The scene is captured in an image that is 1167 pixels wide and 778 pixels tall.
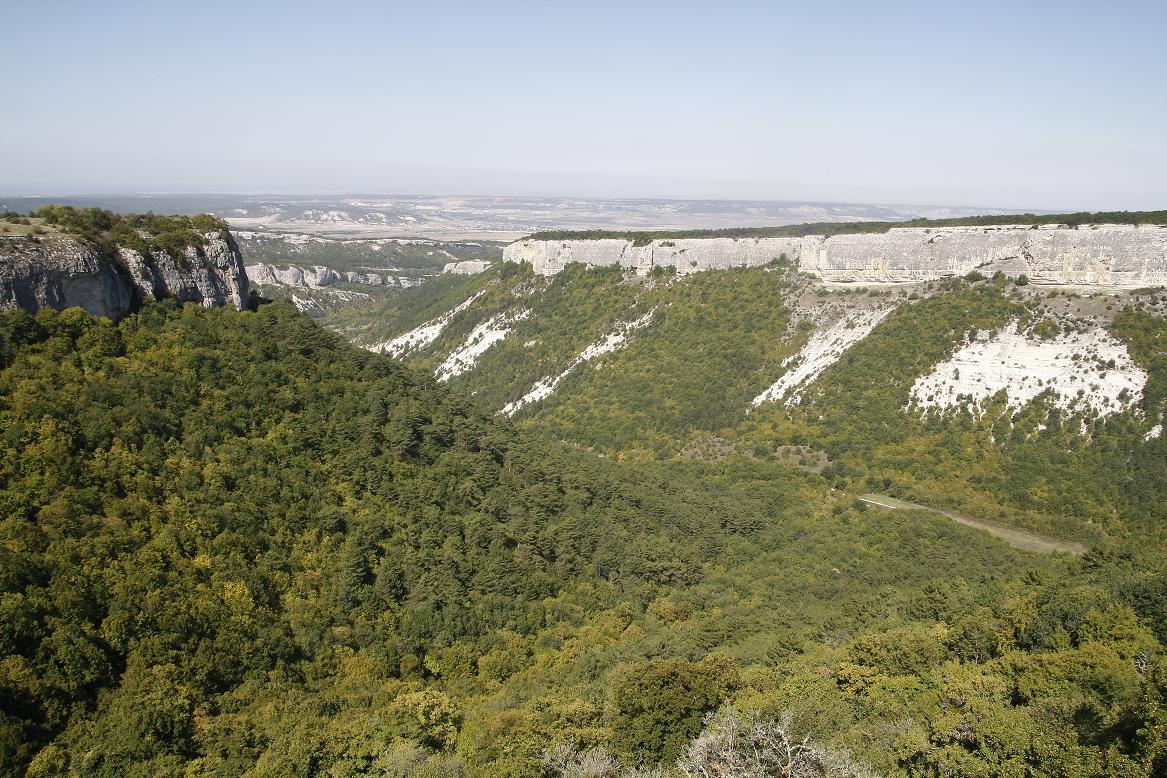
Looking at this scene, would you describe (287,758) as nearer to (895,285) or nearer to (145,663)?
(145,663)

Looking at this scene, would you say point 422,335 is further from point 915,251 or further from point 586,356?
point 915,251

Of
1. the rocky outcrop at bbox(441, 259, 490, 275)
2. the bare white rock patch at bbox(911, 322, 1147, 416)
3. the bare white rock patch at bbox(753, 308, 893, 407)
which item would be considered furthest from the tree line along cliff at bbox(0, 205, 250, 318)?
the rocky outcrop at bbox(441, 259, 490, 275)

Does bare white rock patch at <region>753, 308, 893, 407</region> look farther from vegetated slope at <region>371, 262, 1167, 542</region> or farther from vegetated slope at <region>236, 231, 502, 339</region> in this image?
vegetated slope at <region>236, 231, 502, 339</region>

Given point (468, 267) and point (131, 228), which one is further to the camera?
point (468, 267)

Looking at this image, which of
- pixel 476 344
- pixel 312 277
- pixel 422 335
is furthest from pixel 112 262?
pixel 312 277

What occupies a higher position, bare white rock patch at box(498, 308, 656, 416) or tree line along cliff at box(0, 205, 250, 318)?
tree line along cliff at box(0, 205, 250, 318)

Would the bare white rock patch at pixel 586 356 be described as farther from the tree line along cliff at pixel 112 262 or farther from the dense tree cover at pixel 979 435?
the tree line along cliff at pixel 112 262
